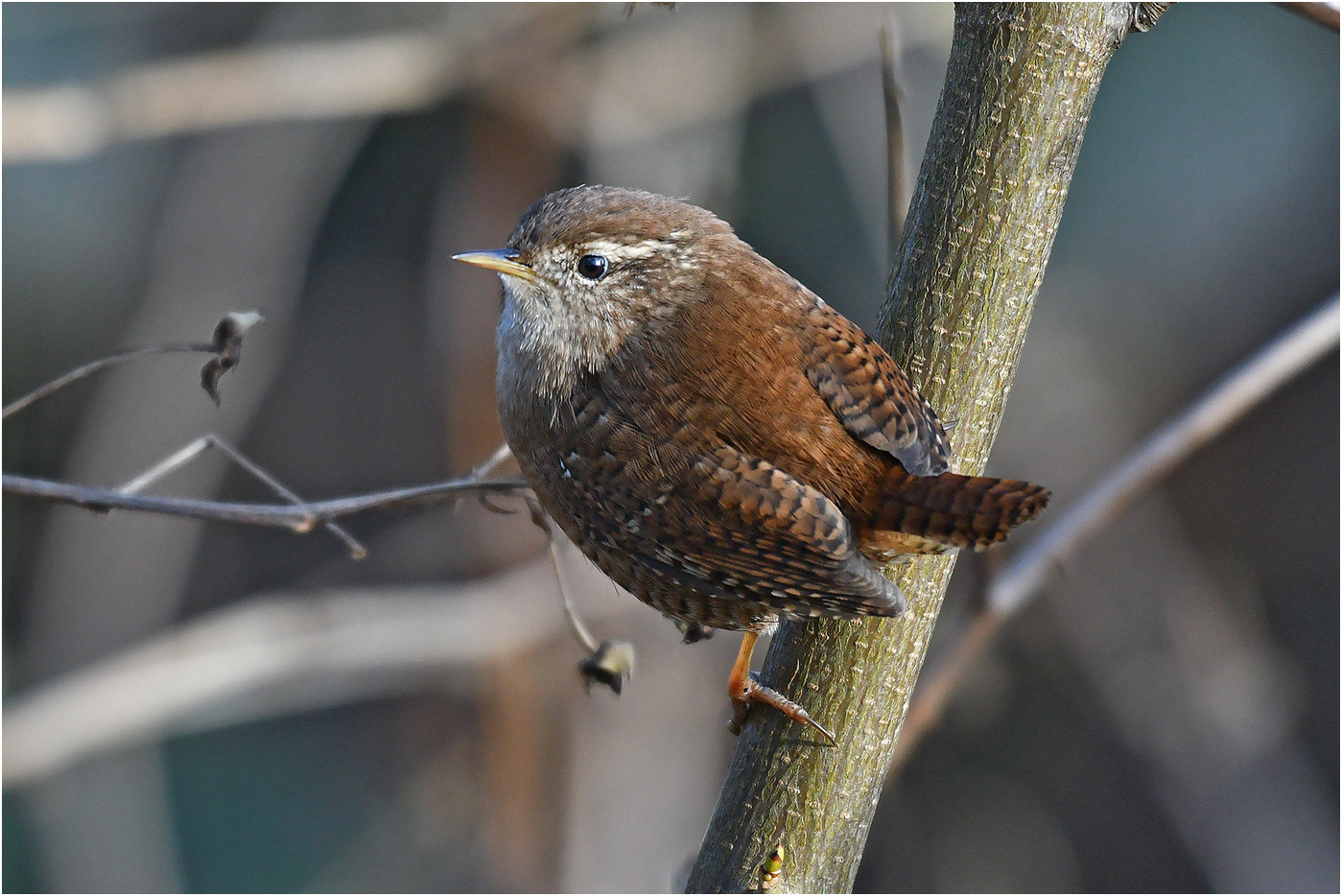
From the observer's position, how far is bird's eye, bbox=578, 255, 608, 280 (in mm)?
2029

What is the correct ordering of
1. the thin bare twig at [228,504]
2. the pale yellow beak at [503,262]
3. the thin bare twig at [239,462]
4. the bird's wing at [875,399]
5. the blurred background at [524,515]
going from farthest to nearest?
the blurred background at [524,515], the pale yellow beak at [503,262], the bird's wing at [875,399], the thin bare twig at [239,462], the thin bare twig at [228,504]

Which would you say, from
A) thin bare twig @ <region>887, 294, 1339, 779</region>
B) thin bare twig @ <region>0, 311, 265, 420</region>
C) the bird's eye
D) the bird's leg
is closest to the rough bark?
the bird's leg

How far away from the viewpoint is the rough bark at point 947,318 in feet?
5.33

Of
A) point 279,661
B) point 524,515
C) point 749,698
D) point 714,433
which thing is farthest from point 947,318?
point 279,661

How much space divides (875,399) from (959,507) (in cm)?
24

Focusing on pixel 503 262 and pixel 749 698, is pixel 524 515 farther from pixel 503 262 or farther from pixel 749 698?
pixel 749 698

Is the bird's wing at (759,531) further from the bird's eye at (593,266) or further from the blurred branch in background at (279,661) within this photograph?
the blurred branch in background at (279,661)

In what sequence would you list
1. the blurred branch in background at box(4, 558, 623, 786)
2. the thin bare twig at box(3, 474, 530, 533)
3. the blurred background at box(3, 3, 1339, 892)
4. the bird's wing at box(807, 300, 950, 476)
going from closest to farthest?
1. the thin bare twig at box(3, 474, 530, 533)
2. the bird's wing at box(807, 300, 950, 476)
3. the blurred branch in background at box(4, 558, 623, 786)
4. the blurred background at box(3, 3, 1339, 892)

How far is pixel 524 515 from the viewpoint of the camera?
4.40m

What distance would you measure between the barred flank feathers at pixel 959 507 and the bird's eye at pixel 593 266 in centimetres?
68

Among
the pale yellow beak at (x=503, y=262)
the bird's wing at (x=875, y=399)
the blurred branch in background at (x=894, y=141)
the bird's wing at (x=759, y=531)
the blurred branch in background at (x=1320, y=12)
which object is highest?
the blurred branch in background at (x=1320, y=12)

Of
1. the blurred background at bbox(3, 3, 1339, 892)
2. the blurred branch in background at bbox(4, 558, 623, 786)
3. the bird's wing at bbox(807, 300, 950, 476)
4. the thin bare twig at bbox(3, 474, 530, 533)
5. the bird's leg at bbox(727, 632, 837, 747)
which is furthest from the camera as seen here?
the blurred background at bbox(3, 3, 1339, 892)

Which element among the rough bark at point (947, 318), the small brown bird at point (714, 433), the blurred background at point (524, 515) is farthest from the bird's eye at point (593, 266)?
the blurred background at point (524, 515)

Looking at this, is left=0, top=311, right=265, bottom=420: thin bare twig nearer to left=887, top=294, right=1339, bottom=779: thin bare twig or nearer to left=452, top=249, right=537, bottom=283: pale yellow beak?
left=452, top=249, right=537, bottom=283: pale yellow beak
